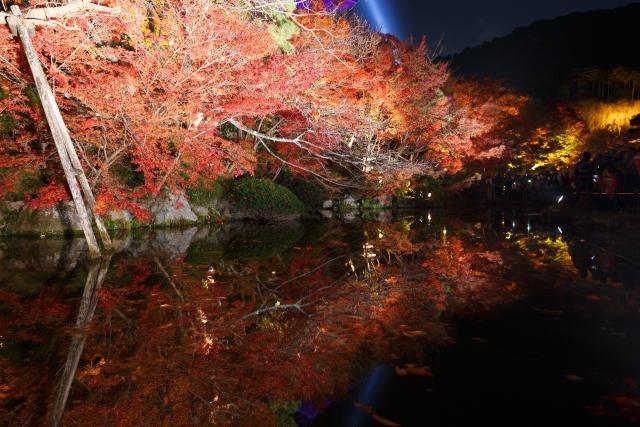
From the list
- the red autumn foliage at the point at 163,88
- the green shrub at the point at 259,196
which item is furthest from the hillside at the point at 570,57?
the red autumn foliage at the point at 163,88

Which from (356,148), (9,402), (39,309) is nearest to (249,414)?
(9,402)

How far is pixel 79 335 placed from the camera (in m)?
3.95

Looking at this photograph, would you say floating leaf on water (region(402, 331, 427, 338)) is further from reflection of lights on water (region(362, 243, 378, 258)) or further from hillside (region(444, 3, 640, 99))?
hillside (region(444, 3, 640, 99))

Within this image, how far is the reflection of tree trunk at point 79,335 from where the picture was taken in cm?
279

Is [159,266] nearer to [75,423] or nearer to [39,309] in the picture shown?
[39,309]

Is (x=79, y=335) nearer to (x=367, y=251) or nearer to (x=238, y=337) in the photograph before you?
(x=238, y=337)

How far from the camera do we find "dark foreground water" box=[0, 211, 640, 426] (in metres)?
2.71

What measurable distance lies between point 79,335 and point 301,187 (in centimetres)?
1509

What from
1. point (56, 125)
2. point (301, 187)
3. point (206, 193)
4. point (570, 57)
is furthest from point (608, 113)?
point (56, 125)

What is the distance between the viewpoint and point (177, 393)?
2891 mm

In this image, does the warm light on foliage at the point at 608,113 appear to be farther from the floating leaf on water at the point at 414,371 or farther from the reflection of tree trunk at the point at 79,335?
the reflection of tree trunk at the point at 79,335

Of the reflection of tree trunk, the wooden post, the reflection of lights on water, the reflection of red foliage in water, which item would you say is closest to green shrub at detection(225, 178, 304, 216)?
the reflection of lights on water

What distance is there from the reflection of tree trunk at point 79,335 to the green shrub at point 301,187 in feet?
39.4

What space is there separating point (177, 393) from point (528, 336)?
124 inches
